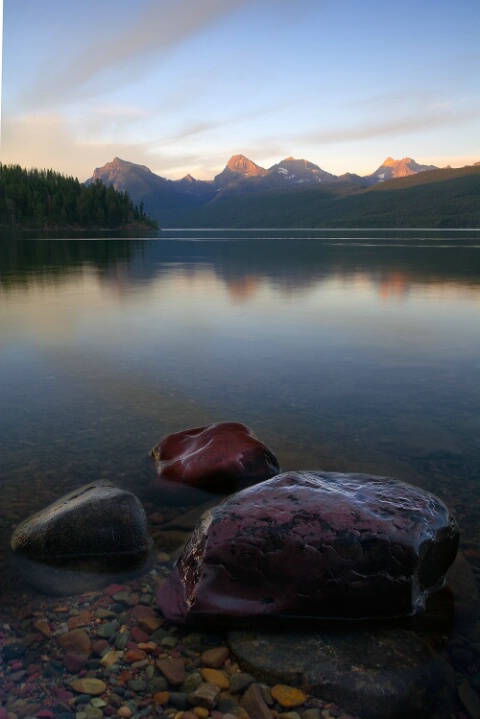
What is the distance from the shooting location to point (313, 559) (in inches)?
197

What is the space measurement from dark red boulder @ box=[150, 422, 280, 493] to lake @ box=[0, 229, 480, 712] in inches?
15.5

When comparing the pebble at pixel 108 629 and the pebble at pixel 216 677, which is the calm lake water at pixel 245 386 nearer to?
the pebble at pixel 108 629

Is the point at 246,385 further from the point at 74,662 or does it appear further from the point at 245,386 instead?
the point at 74,662

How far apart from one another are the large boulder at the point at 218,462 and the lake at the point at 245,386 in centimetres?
35

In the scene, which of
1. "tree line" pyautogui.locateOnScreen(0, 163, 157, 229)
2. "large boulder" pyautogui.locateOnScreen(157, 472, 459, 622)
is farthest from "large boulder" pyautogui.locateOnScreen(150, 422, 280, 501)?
"tree line" pyautogui.locateOnScreen(0, 163, 157, 229)

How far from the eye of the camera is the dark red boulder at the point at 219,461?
7.31 metres

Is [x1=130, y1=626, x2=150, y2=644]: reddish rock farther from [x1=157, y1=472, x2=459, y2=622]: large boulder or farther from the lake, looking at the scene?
the lake

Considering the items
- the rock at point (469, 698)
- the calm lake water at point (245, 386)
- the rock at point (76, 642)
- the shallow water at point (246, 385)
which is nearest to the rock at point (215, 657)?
the rock at point (76, 642)

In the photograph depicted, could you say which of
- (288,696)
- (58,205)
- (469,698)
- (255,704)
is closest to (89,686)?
(255,704)

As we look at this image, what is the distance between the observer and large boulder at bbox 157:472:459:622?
489cm

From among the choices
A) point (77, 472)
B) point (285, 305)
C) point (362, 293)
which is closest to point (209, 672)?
point (77, 472)

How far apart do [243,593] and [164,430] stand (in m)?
4.55

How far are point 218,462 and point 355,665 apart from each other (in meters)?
3.47

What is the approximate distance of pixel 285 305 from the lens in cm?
2331
